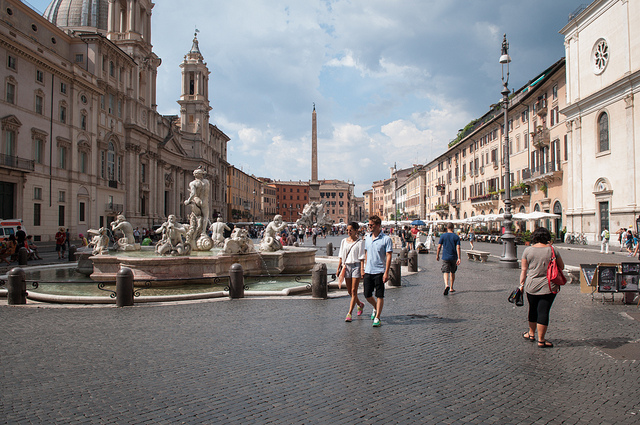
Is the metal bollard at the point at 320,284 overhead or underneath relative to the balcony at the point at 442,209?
underneath

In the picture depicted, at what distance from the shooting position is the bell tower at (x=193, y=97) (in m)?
71.6

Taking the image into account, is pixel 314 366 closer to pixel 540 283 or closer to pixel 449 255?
pixel 540 283

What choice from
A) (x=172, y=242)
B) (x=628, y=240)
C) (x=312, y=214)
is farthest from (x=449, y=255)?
(x=312, y=214)

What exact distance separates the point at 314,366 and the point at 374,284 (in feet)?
6.84

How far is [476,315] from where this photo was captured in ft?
24.1

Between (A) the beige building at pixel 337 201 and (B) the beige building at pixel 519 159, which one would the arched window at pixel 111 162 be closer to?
(B) the beige building at pixel 519 159

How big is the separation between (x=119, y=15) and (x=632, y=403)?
5818cm

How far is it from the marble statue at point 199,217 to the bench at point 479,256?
11.0m

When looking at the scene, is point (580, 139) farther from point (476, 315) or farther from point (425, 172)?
point (425, 172)

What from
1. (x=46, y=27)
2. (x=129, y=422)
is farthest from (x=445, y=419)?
(x=46, y=27)

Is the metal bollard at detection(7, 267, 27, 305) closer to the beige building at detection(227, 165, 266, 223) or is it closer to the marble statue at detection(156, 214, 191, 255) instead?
the marble statue at detection(156, 214, 191, 255)

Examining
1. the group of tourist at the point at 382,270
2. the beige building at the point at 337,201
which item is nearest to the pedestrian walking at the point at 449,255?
the group of tourist at the point at 382,270

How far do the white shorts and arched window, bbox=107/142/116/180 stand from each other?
41.1m

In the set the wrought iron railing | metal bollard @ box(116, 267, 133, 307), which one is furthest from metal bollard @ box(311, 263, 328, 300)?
the wrought iron railing
